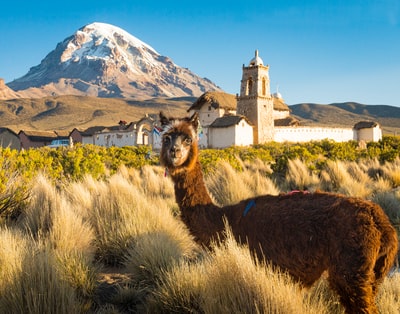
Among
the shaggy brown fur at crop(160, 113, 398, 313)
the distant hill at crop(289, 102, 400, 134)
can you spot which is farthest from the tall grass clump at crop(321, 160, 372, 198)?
the distant hill at crop(289, 102, 400, 134)

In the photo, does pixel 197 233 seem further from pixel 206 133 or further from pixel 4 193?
pixel 206 133

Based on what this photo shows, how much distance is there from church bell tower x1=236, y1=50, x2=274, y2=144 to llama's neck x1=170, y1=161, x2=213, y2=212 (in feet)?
164

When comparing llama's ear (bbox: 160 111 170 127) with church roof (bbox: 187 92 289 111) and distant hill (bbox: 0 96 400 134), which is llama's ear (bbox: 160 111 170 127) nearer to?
church roof (bbox: 187 92 289 111)

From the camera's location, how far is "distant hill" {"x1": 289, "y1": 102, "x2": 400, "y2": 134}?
423 feet

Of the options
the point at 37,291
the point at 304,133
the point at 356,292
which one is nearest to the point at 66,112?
the point at 304,133

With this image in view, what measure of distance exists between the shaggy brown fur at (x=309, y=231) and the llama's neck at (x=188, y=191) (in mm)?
11

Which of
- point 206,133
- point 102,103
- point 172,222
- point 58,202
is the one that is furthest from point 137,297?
point 102,103

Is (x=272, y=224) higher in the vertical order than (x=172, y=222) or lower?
higher

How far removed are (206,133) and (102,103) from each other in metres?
114

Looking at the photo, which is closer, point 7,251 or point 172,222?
point 7,251

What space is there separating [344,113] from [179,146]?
15416 cm

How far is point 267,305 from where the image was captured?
2672 mm

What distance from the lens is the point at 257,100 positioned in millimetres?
54094

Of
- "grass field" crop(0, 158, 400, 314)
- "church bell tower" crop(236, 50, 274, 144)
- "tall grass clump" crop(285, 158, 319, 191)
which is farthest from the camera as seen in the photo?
"church bell tower" crop(236, 50, 274, 144)
